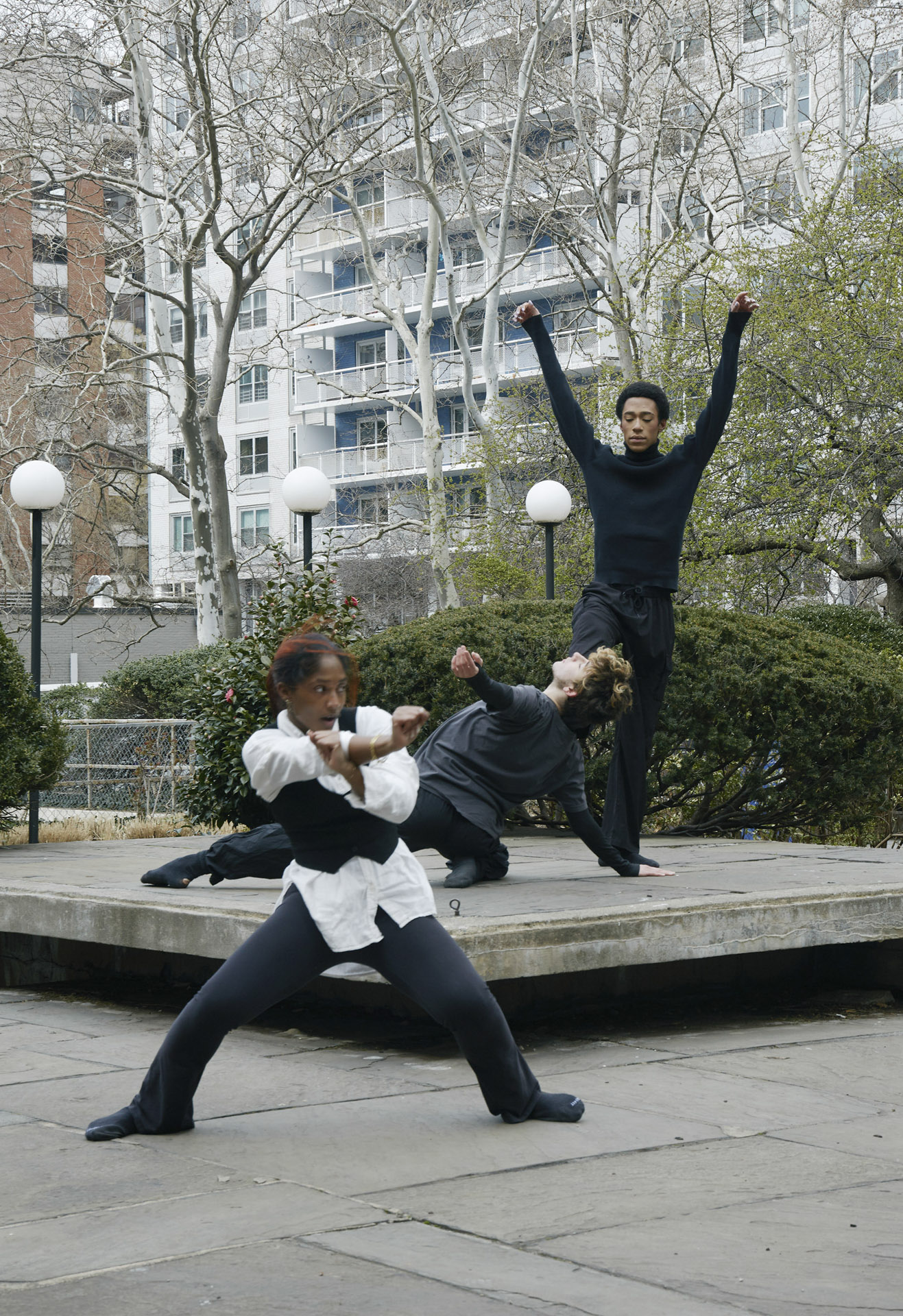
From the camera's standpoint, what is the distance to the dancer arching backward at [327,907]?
14.1 feet

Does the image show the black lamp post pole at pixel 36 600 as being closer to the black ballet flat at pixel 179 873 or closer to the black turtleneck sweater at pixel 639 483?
the black ballet flat at pixel 179 873

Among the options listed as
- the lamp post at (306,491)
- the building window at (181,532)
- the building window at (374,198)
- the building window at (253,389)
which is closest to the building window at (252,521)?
the building window at (181,532)

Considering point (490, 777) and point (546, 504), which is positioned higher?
point (546, 504)

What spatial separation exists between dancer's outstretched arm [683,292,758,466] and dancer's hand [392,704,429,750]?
3.30m

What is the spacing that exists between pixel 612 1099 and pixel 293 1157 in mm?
1214

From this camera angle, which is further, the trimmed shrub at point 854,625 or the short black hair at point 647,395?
the trimmed shrub at point 854,625

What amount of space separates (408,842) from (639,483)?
76.6 inches

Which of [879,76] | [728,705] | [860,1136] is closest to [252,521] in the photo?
[879,76]

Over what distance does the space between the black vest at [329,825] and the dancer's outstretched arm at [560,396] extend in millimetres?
2963

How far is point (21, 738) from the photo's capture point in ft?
33.5

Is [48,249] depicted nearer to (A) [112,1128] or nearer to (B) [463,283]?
(B) [463,283]

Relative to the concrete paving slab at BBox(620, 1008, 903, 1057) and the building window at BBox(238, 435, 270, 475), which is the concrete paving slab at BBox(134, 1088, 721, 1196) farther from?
the building window at BBox(238, 435, 270, 475)

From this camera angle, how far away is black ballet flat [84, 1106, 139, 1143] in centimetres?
454

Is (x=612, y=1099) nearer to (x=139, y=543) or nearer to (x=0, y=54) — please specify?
(x=0, y=54)
